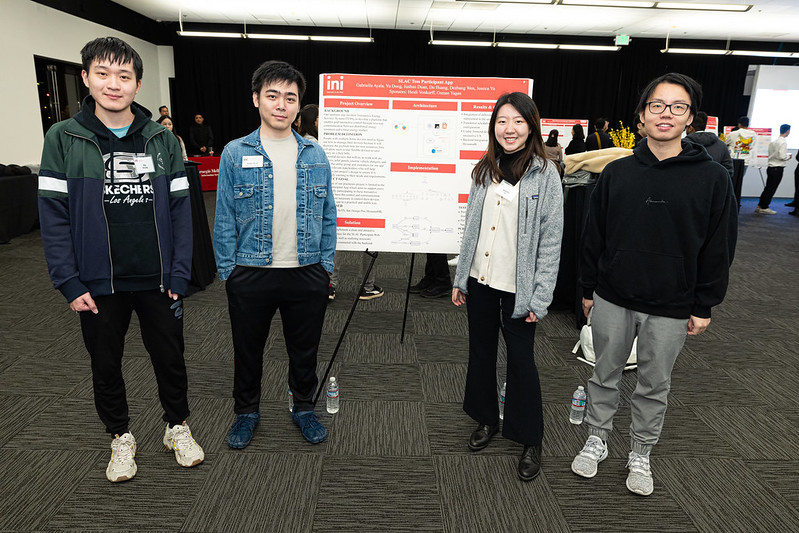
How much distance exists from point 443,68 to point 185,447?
39.6ft

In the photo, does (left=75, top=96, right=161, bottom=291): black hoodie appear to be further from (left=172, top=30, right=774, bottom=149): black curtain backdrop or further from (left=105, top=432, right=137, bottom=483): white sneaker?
(left=172, top=30, right=774, bottom=149): black curtain backdrop

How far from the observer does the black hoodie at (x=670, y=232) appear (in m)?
1.71

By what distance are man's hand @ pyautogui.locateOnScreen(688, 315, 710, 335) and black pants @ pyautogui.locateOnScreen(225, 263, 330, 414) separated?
1.41m

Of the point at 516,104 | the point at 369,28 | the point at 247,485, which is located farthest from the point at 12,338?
the point at 369,28

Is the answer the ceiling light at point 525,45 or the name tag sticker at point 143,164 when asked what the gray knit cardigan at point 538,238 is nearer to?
the name tag sticker at point 143,164

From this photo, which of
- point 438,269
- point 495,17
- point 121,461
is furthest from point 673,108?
point 495,17

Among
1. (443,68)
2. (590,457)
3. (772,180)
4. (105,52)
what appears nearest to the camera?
(105,52)

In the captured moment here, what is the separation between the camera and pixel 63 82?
816cm

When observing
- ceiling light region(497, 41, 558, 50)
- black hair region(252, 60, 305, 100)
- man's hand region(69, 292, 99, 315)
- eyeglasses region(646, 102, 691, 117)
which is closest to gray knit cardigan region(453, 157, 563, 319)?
eyeglasses region(646, 102, 691, 117)

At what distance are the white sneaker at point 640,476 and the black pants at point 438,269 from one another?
8.41 feet

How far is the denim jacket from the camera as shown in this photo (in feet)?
6.26

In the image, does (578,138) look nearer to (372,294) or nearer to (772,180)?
(772,180)

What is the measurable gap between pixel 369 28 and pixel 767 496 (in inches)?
469

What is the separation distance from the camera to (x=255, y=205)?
1.93 metres
